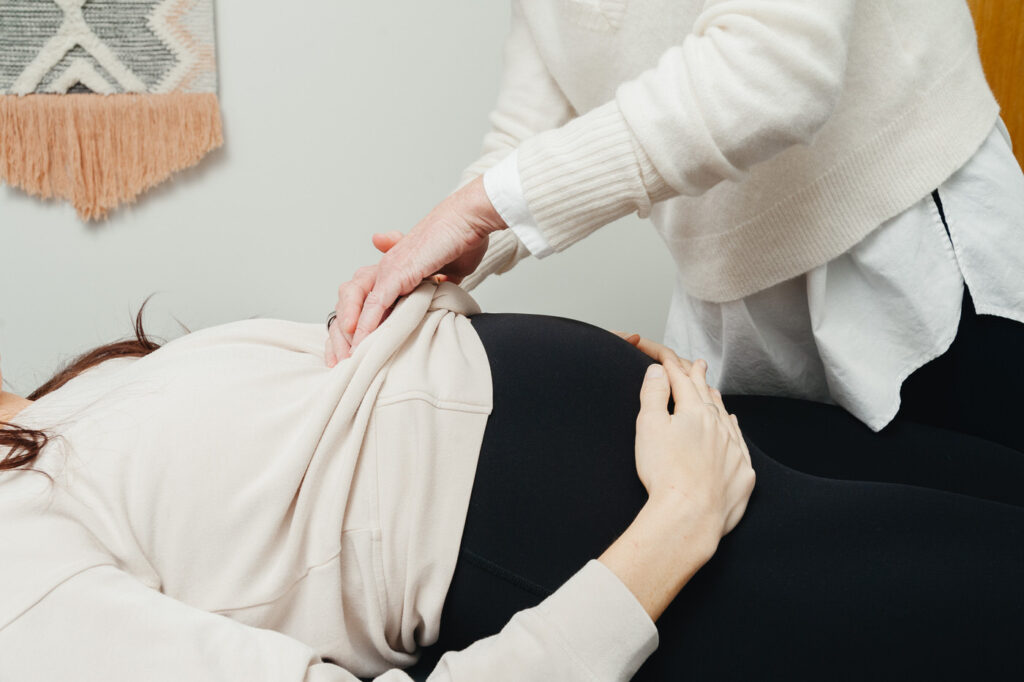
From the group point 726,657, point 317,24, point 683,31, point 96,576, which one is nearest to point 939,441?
point 726,657

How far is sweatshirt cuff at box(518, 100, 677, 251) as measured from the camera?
853 millimetres

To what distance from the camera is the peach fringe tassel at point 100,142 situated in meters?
1.52

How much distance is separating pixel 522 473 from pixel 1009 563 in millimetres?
447

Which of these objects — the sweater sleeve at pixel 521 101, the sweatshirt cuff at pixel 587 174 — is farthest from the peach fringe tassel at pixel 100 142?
the sweatshirt cuff at pixel 587 174

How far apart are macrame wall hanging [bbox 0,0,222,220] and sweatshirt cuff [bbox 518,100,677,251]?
1.00m

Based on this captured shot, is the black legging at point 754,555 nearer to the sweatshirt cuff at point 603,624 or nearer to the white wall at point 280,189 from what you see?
the sweatshirt cuff at point 603,624

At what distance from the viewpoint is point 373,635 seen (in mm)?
760

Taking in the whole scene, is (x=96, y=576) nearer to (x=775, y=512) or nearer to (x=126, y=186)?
(x=775, y=512)

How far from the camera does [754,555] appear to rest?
77 centimetres

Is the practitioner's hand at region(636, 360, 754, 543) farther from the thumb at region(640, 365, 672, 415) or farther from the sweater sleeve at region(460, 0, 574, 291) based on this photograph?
the sweater sleeve at region(460, 0, 574, 291)

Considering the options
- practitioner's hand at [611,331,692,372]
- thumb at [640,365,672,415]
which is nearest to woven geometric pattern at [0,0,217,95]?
practitioner's hand at [611,331,692,372]

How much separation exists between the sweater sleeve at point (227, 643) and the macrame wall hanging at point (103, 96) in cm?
118

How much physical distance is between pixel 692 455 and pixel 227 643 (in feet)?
1.41

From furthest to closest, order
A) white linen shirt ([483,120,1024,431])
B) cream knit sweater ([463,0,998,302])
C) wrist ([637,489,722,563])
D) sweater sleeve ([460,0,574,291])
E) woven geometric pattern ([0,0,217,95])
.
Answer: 1. woven geometric pattern ([0,0,217,95])
2. sweater sleeve ([460,0,574,291])
3. white linen shirt ([483,120,1024,431])
4. cream knit sweater ([463,0,998,302])
5. wrist ([637,489,722,563])
